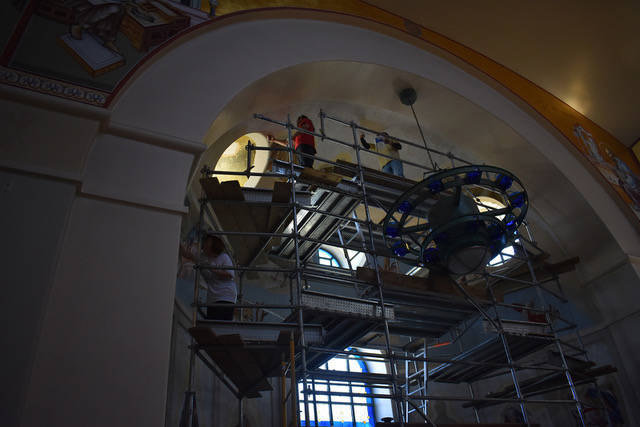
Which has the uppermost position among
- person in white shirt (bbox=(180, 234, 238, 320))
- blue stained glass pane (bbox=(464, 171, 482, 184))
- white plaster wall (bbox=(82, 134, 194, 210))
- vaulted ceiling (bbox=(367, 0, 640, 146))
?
vaulted ceiling (bbox=(367, 0, 640, 146))

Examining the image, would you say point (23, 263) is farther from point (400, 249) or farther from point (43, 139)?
point (400, 249)

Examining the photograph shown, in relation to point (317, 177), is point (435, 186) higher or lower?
lower

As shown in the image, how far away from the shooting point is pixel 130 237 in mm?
3797

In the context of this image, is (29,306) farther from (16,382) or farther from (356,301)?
(356,301)

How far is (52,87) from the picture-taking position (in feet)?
13.7

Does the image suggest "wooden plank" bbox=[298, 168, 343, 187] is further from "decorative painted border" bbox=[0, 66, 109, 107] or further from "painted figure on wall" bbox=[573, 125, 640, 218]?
"painted figure on wall" bbox=[573, 125, 640, 218]

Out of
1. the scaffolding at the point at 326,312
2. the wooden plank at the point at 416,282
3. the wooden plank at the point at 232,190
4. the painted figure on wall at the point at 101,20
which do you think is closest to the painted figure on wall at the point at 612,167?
the scaffolding at the point at 326,312

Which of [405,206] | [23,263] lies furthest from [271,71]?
[23,263]

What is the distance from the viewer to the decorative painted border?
4.06 meters

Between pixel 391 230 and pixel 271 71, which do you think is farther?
pixel 271 71

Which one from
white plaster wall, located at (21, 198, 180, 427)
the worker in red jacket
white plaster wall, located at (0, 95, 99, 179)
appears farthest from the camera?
the worker in red jacket

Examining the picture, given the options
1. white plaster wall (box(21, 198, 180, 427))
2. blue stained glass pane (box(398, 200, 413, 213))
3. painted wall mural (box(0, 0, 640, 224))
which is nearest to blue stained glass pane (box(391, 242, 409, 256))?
blue stained glass pane (box(398, 200, 413, 213))

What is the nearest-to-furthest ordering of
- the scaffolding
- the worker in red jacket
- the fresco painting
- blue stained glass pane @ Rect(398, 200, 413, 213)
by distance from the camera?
the fresco painting → the scaffolding → blue stained glass pane @ Rect(398, 200, 413, 213) → the worker in red jacket

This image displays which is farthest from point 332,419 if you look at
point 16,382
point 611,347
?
point 16,382
